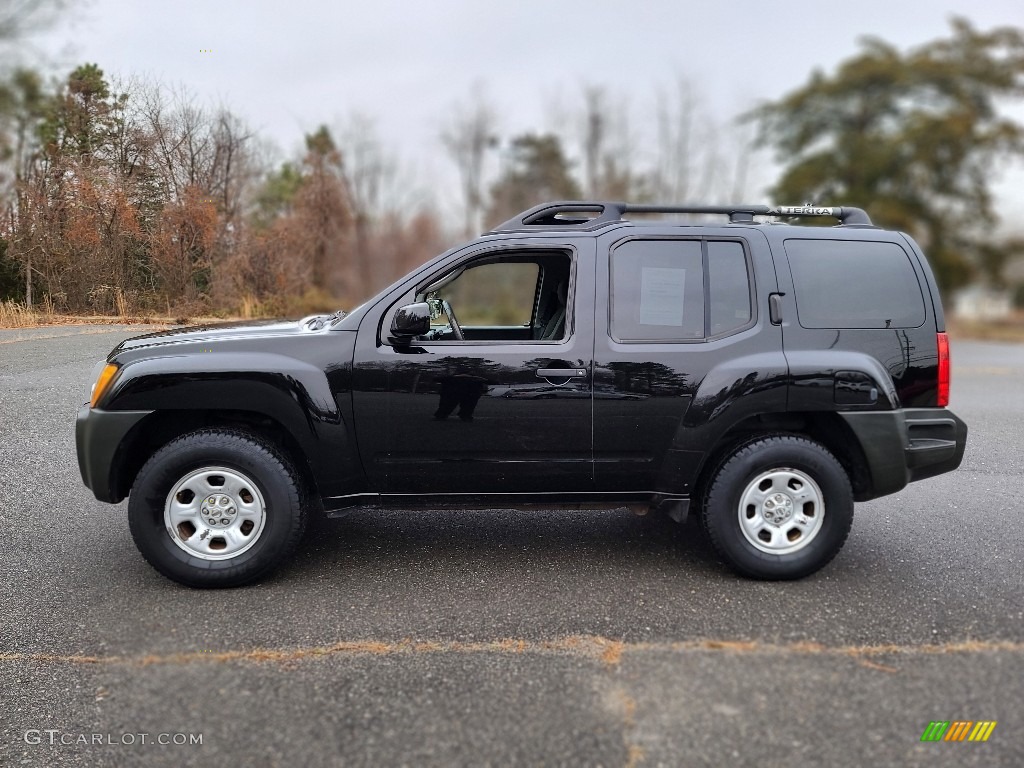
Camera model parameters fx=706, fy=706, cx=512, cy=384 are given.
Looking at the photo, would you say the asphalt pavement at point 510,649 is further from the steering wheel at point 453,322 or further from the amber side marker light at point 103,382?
the steering wheel at point 453,322

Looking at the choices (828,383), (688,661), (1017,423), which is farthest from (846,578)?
(1017,423)

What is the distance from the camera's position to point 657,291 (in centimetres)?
383

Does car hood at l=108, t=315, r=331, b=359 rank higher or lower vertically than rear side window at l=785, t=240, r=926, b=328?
lower

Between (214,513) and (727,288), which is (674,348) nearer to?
(727,288)

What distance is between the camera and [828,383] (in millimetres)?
3742

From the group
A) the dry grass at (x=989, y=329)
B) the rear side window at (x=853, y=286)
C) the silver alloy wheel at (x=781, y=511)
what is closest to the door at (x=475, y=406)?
the silver alloy wheel at (x=781, y=511)

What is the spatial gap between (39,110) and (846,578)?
6355 mm

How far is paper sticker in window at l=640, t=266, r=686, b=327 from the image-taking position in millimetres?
3807

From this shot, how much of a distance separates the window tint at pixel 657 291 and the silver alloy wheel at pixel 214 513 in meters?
2.12

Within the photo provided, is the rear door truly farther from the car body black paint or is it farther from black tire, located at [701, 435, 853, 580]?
black tire, located at [701, 435, 853, 580]

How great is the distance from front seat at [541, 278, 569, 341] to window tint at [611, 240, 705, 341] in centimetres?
33

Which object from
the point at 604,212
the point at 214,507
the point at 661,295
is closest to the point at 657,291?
the point at 661,295

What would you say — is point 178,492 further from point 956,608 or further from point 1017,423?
point 1017,423

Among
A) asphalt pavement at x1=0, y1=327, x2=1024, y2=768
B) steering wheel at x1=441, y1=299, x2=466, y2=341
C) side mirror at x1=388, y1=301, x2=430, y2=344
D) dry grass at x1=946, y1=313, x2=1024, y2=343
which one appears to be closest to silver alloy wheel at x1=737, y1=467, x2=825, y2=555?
asphalt pavement at x1=0, y1=327, x2=1024, y2=768
